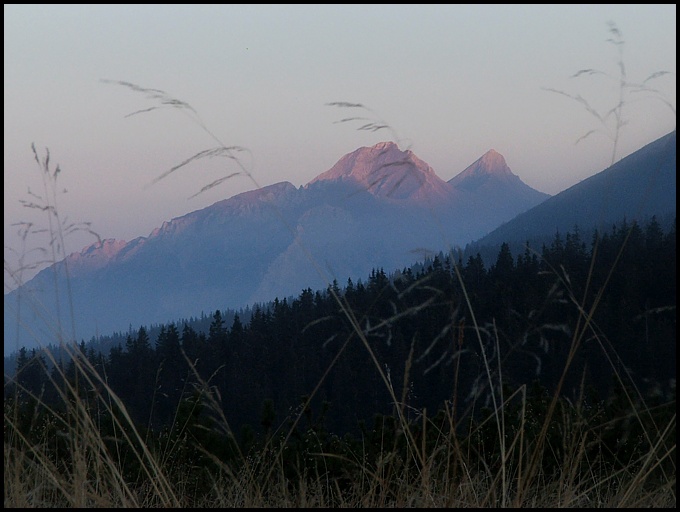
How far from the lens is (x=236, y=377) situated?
234 ft

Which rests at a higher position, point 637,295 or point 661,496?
point 661,496

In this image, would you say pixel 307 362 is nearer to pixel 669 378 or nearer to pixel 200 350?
pixel 200 350

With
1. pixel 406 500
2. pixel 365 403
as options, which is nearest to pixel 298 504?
pixel 406 500

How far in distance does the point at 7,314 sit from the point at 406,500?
2.39 metres

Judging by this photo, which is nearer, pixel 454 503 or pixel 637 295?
pixel 454 503

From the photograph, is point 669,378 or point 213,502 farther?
point 213,502

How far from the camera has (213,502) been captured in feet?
10.7

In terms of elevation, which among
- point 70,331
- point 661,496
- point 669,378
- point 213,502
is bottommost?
point 661,496

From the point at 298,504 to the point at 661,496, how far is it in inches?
60.6

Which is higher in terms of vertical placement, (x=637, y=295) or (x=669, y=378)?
(x=669, y=378)

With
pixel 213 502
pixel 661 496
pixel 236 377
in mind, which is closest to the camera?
pixel 661 496

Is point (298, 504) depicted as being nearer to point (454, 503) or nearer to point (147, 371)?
point (454, 503)

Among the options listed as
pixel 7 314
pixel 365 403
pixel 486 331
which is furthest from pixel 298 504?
pixel 365 403

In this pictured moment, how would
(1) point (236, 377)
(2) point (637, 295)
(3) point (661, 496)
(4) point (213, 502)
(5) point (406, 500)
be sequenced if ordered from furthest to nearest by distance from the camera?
(1) point (236, 377)
(2) point (637, 295)
(4) point (213, 502)
(5) point (406, 500)
(3) point (661, 496)
